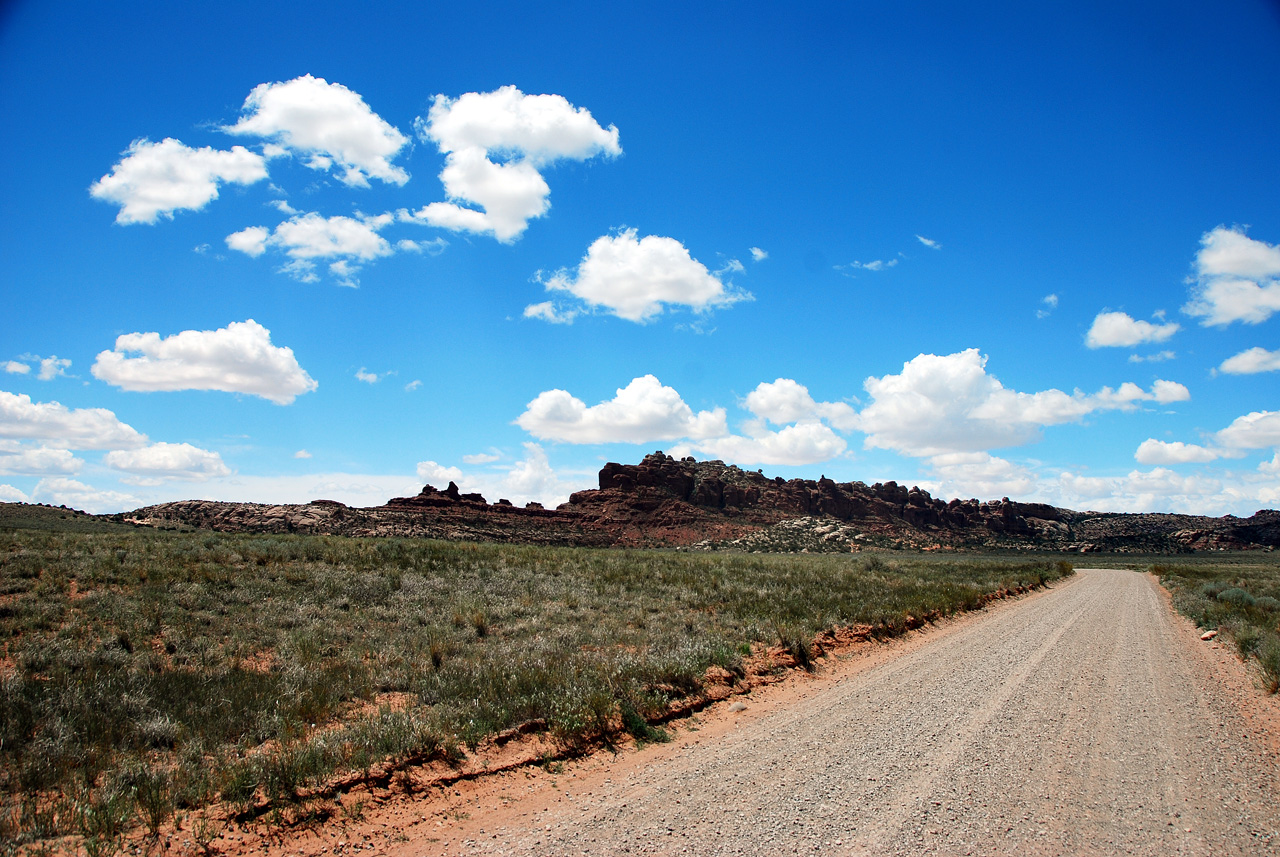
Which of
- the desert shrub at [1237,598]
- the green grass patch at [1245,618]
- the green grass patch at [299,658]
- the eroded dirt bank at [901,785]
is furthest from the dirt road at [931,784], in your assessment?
the desert shrub at [1237,598]

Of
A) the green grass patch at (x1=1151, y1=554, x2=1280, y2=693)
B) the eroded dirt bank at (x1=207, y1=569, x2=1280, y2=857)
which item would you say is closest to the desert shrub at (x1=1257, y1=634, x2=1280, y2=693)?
the green grass patch at (x1=1151, y1=554, x2=1280, y2=693)

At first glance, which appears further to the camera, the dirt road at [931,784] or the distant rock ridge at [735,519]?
the distant rock ridge at [735,519]

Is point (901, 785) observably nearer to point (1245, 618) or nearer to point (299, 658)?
point (299, 658)

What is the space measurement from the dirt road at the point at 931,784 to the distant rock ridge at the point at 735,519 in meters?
51.0

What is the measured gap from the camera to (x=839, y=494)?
118812 millimetres

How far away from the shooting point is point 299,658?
33.1ft

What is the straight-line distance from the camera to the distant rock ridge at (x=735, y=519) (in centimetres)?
5672

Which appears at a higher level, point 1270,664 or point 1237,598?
point 1270,664

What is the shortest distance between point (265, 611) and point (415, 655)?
17.5 ft

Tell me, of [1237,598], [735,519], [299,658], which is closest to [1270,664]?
[1237,598]

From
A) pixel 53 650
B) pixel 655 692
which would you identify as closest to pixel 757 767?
pixel 655 692

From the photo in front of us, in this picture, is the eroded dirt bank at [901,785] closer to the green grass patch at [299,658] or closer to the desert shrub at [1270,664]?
the desert shrub at [1270,664]

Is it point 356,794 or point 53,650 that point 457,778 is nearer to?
point 356,794

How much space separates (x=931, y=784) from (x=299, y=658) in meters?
9.77
